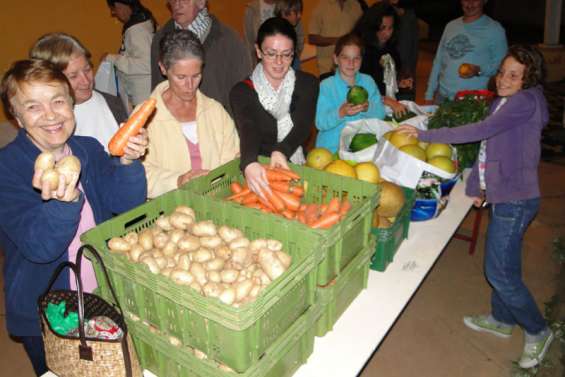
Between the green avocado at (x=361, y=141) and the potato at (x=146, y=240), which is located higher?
the green avocado at (x=361, y=141)

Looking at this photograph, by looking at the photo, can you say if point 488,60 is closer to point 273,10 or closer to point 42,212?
point 273,10

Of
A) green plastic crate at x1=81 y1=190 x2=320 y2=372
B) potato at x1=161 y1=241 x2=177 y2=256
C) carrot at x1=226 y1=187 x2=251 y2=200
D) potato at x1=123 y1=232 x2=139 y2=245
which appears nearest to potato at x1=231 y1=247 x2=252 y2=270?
green plastic crate at x1=81 y1=190 x2=320 y2=372

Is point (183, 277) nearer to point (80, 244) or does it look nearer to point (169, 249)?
point (169, 249)

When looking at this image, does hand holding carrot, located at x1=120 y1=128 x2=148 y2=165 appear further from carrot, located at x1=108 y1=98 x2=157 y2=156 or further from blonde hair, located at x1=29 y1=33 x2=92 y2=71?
blonde hair, located at x1=29 y1=33 x2=92 y2=71

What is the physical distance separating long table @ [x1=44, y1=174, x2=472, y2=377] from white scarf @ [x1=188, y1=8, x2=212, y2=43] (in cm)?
186

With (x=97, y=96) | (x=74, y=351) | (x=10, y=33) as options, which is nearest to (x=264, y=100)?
(x=97, y=96)

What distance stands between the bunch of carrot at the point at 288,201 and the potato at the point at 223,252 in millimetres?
332

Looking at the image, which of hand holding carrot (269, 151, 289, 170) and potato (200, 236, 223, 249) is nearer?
potato (200, 236, 223, 249)

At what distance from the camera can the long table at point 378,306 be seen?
145 cm

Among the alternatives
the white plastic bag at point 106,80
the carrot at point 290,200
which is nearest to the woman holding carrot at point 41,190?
the carrot at point 290,200

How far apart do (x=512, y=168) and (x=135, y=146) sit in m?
1.80

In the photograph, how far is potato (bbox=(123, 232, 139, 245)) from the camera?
4.98 feet

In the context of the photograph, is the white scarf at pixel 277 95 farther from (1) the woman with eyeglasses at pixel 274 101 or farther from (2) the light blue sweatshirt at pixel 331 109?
(2) the light blue sweatshirt at pixel 331 109

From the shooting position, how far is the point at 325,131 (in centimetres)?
285
